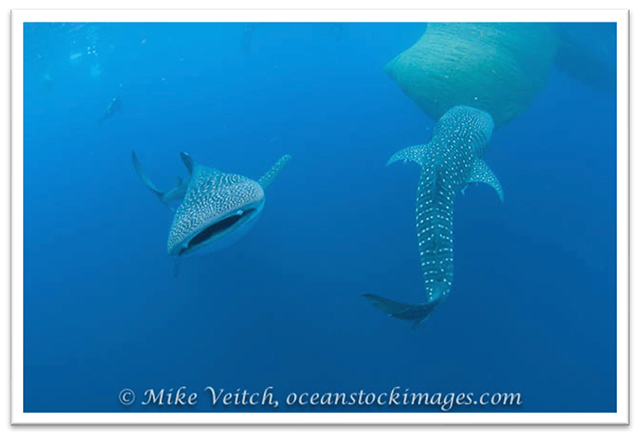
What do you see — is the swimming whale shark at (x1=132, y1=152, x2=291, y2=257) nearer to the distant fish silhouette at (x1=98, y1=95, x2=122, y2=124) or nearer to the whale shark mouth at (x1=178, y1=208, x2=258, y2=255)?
the whale shark mouth at (x1=178, y1=208, x2=258, y2=255)

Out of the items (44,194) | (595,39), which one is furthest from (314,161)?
(44,194)

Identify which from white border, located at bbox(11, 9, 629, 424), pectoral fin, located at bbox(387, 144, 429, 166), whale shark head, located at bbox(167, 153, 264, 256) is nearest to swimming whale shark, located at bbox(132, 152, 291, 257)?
whale shark head, located at bbox(167, 153, 264, 256)

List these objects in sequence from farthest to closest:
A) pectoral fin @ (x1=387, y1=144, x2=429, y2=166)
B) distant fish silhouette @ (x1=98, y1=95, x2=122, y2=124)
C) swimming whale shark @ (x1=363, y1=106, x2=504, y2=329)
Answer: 1. distant fish silhouette @ (x1=98, y1=95, x2=122, y2=124)
2. pectoral fin @ (x1=387, y1=144, x2=429, y2=166)
3. swimming whale shark @ (x1=363, y1=106, x2=504, y2=329)

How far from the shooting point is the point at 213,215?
9.52 ft

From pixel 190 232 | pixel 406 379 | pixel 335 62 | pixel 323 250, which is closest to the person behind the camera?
pixel 190 232

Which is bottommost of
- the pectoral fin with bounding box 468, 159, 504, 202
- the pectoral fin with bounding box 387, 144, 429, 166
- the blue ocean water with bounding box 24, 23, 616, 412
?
the blue ocean water with bounding box 24, 23, 616, 412

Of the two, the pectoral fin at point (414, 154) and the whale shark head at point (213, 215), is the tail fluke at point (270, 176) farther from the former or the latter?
the pectoral fin at point (414, 154)

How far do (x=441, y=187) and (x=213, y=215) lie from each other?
6.29ft

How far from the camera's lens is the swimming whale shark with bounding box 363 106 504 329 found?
259cm

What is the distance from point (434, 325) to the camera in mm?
4387

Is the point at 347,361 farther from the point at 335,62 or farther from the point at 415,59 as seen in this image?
the point at 335,62

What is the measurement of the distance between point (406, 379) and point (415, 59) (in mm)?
3956
